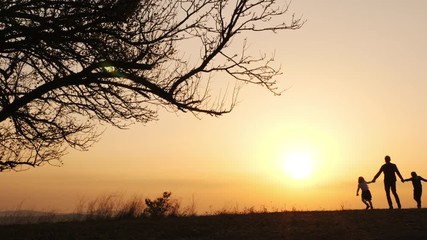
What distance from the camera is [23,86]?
15.8 metres

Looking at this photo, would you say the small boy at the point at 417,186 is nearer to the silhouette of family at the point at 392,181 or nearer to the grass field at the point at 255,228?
the silhouette of family at the point at 392,181

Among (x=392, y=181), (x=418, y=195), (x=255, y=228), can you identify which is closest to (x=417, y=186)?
(x=418, y=195)

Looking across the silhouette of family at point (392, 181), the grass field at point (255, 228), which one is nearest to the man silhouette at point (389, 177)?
the silhouette of family at point (392, 181)

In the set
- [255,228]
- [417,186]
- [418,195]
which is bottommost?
[255,228]

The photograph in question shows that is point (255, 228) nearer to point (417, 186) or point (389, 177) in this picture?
point (389, 177)

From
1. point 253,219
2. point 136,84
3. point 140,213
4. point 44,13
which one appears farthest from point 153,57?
point 140,213

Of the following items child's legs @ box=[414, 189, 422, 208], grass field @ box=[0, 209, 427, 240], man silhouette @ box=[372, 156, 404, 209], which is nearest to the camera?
grass field @ box=[0, 209, 427, 240]

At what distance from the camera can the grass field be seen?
42.1 feet

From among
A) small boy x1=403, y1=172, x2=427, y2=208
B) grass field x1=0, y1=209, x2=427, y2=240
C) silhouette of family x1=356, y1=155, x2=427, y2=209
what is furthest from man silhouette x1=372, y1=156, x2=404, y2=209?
grass field x1=0, y1=209, x2=427, y2=240

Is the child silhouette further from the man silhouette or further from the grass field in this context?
the grass field

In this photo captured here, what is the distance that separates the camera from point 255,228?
46.3 feet

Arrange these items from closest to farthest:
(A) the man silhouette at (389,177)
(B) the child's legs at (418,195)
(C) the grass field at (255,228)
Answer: (C) the grass field at (255,228) → (A) the man silhouette at (389,177) → (B) the child's legs at (418,195)

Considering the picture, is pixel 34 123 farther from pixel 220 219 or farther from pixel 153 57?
pixel 220 219

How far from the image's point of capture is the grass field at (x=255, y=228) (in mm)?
12844
